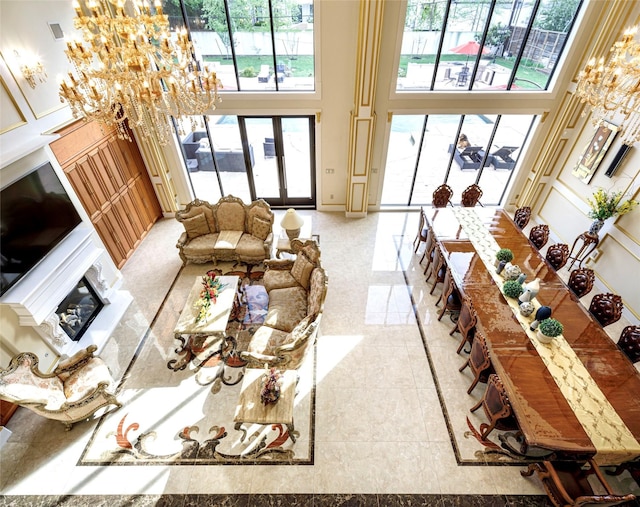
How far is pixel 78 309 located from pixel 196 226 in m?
2.22

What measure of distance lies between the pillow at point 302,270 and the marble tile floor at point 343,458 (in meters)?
0.77

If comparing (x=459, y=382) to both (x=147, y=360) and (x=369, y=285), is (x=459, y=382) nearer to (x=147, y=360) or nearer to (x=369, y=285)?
(x=369, y=285)

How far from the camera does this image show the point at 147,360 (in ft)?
15.3

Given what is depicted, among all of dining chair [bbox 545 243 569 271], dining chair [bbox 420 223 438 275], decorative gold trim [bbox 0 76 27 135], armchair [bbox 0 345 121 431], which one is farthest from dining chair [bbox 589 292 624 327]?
decorative gold trim [bbox 0 76 27 135]

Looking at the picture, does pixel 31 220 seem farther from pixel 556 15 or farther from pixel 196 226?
pixel 556 15

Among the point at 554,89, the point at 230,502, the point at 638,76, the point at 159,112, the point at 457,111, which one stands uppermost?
the point at 638,76

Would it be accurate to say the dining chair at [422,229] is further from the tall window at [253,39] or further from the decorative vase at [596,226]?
the tall window at [253,39]

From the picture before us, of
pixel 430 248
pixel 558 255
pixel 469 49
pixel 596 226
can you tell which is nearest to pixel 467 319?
pixel 430 248

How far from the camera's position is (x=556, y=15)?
5.61 m

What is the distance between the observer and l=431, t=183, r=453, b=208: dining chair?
6.31 m

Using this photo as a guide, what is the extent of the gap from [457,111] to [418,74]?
1045 millimetres

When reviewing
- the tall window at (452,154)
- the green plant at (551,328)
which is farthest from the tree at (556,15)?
the green plant at (551,328)

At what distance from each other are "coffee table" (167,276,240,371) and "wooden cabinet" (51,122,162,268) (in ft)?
7.33

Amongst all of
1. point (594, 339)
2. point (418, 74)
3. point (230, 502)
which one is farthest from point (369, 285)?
point (418, 74)
